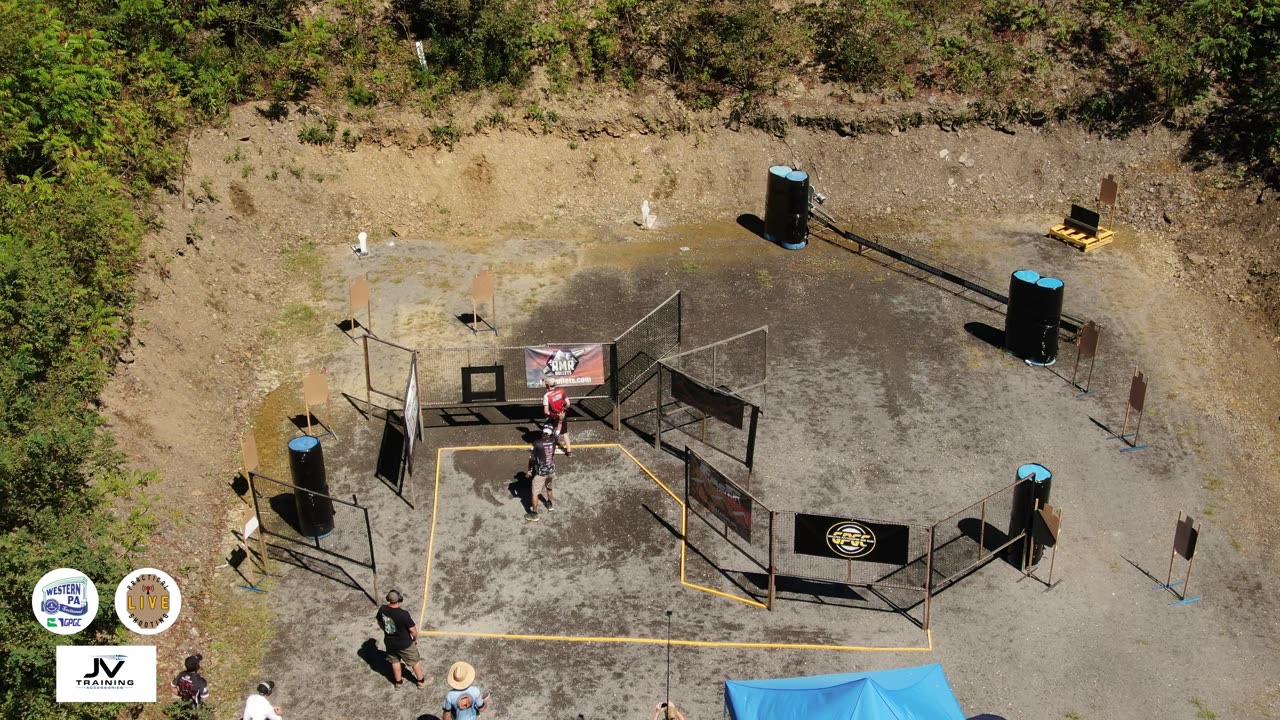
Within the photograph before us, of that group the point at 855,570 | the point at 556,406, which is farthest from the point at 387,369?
the point at 855,570

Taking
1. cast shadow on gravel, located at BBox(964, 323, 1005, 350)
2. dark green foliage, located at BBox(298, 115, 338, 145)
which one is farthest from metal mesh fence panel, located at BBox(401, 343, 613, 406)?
dark green foliage, located at BBox(298, 115, 338, 145)

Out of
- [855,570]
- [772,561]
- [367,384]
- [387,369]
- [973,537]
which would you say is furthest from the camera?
[387,369]

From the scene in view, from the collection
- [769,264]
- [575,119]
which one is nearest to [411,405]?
[769,264]

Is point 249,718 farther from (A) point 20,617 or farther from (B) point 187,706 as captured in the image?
(A) point 20,617

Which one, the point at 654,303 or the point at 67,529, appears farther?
the point at 654,303

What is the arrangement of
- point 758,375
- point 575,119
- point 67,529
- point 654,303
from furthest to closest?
point 575,119 → point 654,303 → point 758,375 → point 67,529

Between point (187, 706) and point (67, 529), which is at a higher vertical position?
point (67, 529)

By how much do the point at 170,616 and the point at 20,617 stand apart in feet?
5.90

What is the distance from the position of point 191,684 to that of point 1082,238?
72.9ft

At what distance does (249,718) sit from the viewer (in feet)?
50.2

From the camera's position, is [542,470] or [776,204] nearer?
[542,470]

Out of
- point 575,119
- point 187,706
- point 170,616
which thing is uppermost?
point 575,119

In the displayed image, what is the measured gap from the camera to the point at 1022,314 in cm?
2406

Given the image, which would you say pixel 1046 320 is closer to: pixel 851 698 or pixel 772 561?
pixel 772 561
